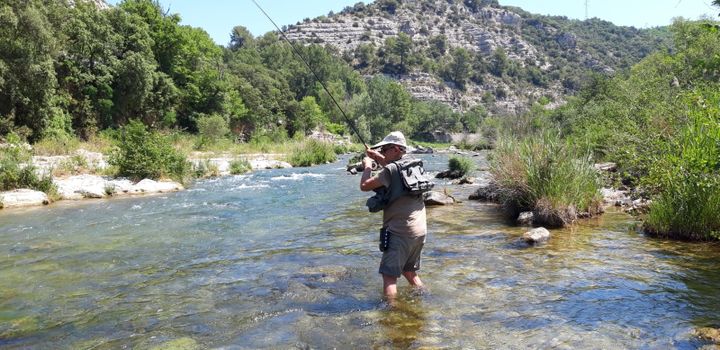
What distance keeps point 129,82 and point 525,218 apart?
4215 cm

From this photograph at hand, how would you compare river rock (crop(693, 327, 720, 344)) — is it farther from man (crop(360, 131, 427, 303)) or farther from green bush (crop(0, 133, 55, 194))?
green bush (crop(0, 133, 55, 194))

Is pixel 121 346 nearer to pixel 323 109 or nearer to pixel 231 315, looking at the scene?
pixel 231 315

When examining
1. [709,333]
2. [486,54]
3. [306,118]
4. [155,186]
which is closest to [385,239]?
[709,333]

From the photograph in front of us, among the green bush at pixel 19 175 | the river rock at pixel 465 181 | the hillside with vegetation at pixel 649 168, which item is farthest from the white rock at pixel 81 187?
the river rock at pixel 465 181

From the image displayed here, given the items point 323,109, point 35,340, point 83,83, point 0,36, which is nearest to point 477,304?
point 35,340

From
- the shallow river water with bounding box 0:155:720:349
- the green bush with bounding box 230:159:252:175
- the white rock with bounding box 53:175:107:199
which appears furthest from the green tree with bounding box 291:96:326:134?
the shallow river water with bounding box 0:155:720:349

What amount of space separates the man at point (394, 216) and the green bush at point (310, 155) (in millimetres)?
30110

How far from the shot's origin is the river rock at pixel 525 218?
Result: 11016 mm

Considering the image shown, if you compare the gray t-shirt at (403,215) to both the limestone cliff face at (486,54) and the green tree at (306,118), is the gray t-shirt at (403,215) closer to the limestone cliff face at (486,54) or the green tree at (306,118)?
the green tree at (306,118)

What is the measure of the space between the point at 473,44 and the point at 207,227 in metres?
197

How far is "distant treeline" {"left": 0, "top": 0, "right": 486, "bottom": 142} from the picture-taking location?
29.5 m

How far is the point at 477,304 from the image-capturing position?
5910 mm

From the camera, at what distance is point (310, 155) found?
37188 mm

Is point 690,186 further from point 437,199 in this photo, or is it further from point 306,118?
point 306,118
